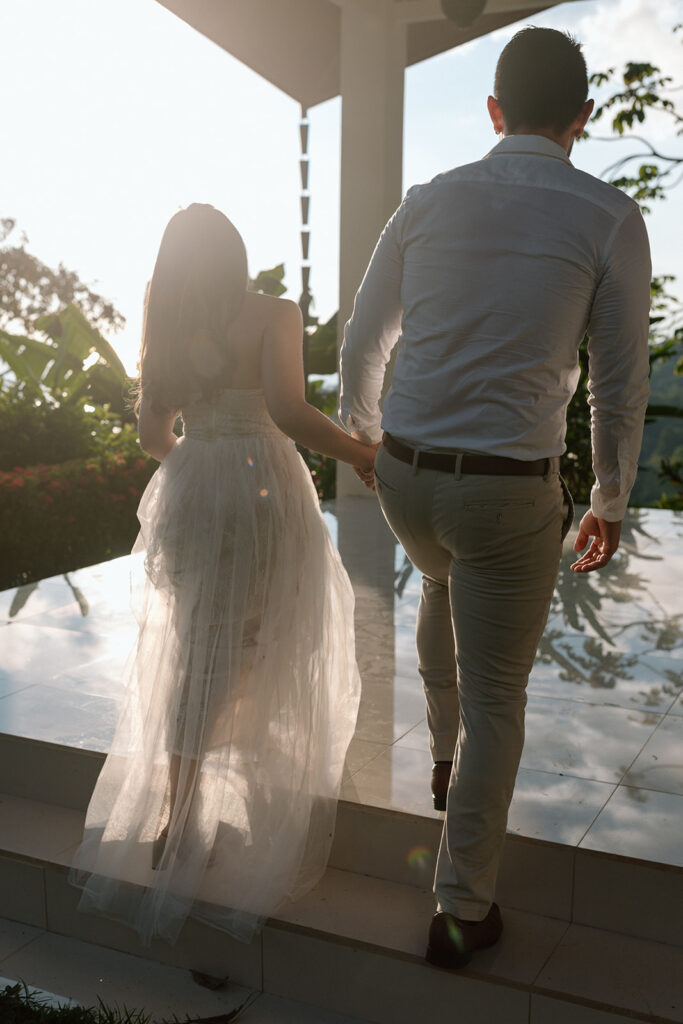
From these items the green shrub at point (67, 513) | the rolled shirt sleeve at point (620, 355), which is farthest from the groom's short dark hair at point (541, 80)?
the green shrub at point (67, 513)

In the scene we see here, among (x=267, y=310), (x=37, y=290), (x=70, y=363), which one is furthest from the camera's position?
(x=37, y=290)

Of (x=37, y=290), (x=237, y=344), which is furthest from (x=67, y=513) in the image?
(x=37, y=290)

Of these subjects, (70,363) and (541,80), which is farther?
(70,363)

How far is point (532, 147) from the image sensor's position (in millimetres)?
1707

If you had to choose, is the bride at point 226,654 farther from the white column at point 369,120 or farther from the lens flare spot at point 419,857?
the white column at point 369,120

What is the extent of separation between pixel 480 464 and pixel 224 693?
892 millimetres

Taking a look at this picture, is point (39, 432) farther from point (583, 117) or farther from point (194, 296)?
point (583, 117)

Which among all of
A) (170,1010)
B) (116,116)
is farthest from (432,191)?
(116,116)

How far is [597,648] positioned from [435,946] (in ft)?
7.05

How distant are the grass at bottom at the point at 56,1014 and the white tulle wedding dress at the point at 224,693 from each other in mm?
190

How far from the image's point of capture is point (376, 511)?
702 cm

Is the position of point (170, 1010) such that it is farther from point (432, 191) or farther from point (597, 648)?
point (597, 648)

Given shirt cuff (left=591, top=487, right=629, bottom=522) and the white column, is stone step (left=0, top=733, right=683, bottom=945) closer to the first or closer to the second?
shirt cuff (left=591, top=487, right=629, bottom=522)

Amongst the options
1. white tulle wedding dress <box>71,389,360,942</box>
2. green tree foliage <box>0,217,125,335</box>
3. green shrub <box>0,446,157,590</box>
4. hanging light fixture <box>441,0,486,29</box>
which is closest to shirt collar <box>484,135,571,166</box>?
white tulle wedding dress <box>71,389,360,942</box>
